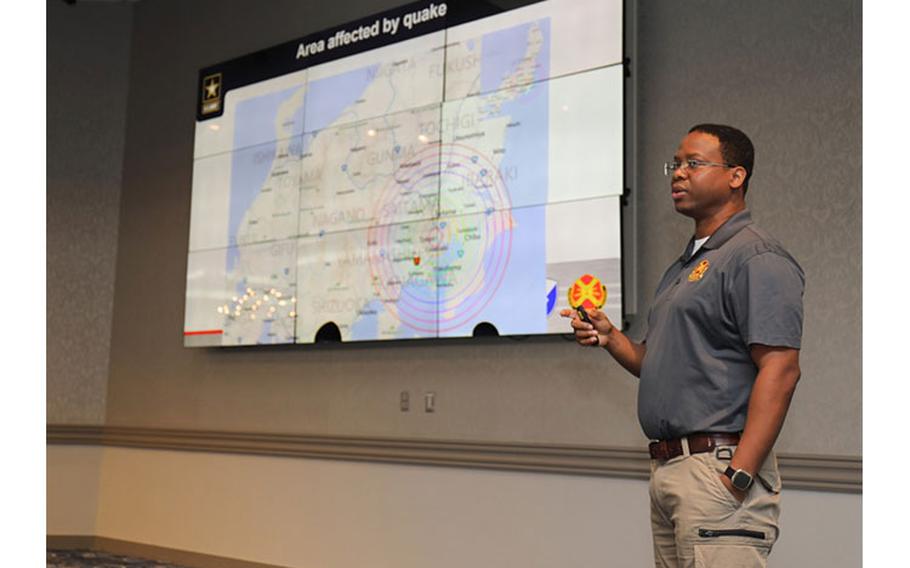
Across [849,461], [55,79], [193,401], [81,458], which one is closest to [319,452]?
[193,401]

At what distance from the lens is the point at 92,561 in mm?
5066

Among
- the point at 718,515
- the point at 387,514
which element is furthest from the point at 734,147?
the point at 387,514

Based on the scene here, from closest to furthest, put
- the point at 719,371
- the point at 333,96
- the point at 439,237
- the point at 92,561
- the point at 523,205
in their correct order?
1. the point at 719,371
2. the point at 523,205
3. the point at 439,237
4. the point at 333,96
5. the point at 92,561

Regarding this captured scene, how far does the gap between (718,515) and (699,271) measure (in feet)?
1.76

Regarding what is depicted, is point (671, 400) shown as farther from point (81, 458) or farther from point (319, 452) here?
point (81, 458)

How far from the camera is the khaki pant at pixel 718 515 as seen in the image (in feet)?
6.43

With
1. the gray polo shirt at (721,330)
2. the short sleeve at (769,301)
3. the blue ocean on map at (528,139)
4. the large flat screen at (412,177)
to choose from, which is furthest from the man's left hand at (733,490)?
the blue ocean on map at (528,139)

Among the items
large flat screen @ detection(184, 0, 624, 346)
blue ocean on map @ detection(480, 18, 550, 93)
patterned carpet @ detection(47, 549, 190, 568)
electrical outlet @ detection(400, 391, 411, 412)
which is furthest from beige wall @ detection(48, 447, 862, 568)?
blue ocean on map @ detection(480, 18, 550, 93)

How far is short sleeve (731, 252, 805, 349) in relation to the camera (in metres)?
1.97

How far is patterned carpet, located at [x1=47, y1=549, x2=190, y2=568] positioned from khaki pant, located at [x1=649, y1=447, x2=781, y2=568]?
11.8 ft

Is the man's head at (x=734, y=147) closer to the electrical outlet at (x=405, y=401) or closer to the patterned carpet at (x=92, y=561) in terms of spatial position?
the electrical outlet at (x=405, y=401)

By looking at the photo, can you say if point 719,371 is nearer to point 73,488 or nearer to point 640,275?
point 640,275

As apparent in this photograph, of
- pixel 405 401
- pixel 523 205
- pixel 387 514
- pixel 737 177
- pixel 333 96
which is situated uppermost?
pixel 333 96

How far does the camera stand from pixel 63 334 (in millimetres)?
5602
